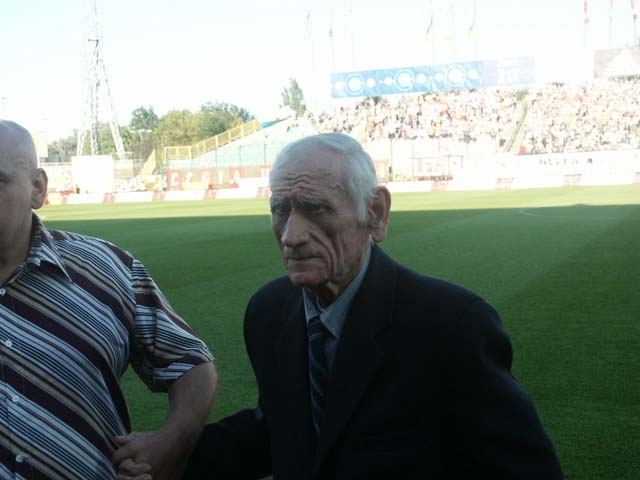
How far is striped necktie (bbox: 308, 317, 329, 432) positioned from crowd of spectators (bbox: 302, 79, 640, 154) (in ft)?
137

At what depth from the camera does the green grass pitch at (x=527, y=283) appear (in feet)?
17.3

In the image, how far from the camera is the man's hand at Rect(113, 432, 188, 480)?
6.93ft

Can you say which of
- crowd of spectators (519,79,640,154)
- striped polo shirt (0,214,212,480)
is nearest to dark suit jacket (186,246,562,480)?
striped polo shirt (0,214,212,480)

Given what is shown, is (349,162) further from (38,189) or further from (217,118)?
Answer: (217,118)

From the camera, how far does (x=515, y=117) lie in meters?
47.6

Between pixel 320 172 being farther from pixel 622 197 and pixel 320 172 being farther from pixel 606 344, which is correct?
pixel 622 197

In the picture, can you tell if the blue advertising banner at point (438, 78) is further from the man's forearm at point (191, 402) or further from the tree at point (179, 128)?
the tree at point (179, 128)

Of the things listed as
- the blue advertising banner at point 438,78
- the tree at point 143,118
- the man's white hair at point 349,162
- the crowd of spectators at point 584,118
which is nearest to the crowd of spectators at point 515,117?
the crowd of spectators at point 584,118

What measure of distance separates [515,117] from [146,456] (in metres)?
47.3

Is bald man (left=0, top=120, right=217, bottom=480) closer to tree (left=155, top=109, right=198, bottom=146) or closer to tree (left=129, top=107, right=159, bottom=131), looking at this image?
tree (left=155, top=109, right=198, bottom=146)

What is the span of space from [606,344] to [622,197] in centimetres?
1855

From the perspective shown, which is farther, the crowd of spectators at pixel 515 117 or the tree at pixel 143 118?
the tree at pixel 143 118

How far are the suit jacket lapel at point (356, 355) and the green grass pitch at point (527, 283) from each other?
2663 mm

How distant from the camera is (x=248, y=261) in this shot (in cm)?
1334
